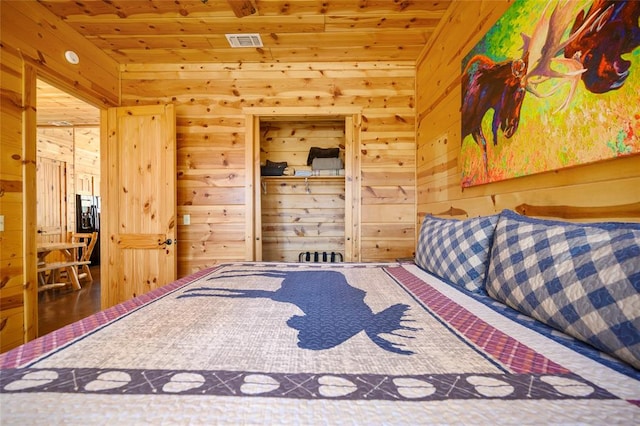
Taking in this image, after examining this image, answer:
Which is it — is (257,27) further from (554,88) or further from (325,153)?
(554,88)

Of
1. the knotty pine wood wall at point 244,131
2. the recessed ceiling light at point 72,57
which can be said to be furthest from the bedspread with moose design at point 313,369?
the recessed ceiling light at point 72,57

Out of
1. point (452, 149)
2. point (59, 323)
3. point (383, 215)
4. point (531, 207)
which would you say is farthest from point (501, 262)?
point (59, 323)

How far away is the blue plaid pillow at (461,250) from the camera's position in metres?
1.21

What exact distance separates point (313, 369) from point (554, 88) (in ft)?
4.50

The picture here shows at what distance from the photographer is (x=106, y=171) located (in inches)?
112

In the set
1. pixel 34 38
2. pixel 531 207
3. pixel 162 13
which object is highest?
pixel 162 13

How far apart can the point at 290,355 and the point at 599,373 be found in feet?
2.15

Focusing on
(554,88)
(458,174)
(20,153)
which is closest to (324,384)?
(554,88)

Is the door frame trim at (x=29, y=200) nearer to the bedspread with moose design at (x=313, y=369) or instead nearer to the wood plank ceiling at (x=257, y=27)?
the wood plank ceiling at (x=257, y=27)

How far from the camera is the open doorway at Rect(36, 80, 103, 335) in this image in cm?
381

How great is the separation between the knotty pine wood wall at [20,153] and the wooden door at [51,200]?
4.04m

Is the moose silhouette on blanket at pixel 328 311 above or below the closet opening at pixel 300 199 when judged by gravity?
below

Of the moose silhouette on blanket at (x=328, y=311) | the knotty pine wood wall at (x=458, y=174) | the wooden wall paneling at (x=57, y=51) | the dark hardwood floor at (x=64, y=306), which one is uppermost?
the wooden wall paneling at (x=57, y=51)

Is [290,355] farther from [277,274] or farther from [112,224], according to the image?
[112,224]
